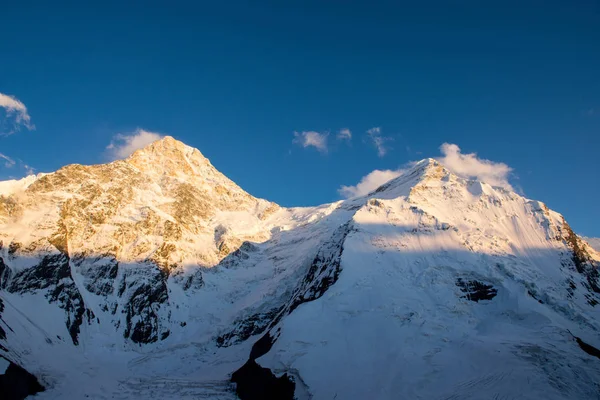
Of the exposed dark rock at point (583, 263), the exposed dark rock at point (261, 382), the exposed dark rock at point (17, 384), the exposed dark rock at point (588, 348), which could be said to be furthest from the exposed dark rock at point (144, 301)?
the exposed dark rock at point (583, 263)

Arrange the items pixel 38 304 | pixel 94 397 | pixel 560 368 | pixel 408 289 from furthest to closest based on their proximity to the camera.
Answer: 1. pixel 38 304
2. pixel 94 397
3. pixel 408 289
4. pixel 560 368

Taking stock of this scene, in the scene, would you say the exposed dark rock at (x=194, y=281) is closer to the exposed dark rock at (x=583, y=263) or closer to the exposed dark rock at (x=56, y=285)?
the exposed dark rock at (x=56, y=285)

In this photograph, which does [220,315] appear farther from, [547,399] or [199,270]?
[547,399]

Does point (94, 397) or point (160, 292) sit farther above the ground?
point (160, 292)

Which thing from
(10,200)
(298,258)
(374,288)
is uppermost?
(298,258)

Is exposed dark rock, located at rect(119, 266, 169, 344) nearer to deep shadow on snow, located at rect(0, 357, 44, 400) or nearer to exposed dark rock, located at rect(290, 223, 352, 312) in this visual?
deep shadow on snow, located at rect(0, 357, 44, 400)

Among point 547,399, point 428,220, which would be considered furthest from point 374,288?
point 547,399

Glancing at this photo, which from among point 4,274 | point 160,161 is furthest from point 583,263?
point 160,161

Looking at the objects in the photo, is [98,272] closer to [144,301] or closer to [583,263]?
[144,301]

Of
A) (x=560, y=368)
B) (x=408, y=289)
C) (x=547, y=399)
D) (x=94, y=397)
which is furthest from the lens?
(x=94, y=397)
